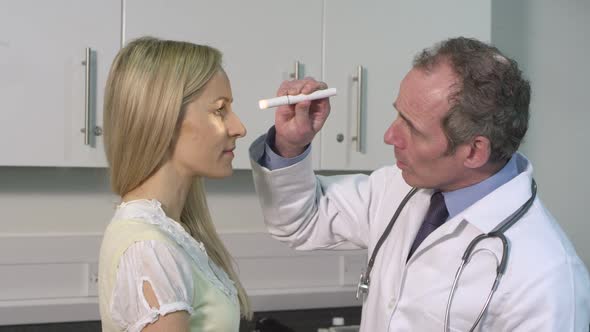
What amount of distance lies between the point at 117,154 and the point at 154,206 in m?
0.11

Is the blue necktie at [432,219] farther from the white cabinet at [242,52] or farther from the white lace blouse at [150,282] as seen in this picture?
the white cabinet at [242,52]

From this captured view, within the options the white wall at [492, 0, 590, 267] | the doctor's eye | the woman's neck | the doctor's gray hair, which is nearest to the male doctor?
the doctor's gray hair

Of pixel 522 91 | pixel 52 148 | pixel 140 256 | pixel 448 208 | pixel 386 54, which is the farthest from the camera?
pixel 386 54

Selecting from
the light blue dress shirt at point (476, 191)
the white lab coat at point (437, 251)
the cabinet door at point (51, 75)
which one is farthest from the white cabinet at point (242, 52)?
the light blue dress shirt at point (476, 191)

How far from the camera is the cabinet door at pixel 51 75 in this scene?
1.71 m

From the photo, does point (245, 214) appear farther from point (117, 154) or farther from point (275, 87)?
point (117, 154)

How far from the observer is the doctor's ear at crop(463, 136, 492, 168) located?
125cm

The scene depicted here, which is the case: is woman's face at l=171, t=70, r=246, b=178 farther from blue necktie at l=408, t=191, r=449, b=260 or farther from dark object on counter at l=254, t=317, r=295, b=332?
dark object on counter at l=254, t=317, r=295, b=332

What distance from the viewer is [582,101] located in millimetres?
2771

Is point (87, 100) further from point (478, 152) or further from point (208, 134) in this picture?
point (478, 152)

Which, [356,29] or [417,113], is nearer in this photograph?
[417,113]

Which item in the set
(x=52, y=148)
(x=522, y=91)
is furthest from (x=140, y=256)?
(x=52, y=148)

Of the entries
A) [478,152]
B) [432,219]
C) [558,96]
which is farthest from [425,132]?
[558,96]

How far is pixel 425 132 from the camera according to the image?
126cm
